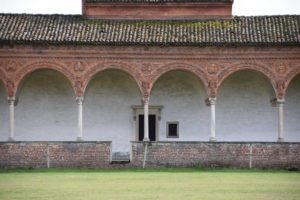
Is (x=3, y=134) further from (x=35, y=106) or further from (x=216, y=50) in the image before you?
(x=216, y=50)

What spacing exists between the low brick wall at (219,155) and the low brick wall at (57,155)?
1.28 meters

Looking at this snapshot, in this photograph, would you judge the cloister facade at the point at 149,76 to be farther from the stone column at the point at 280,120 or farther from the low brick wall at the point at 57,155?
the low brick wall at the point at 57,155

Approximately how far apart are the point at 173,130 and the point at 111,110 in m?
2.77

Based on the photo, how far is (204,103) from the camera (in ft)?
107

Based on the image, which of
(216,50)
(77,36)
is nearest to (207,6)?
(216,50)

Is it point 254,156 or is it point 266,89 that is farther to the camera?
point 266,89

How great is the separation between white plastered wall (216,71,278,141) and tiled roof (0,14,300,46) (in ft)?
7.41

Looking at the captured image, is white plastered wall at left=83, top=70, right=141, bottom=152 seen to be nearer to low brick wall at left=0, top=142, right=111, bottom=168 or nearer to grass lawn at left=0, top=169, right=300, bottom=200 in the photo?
low brick wall at left=0, top=142, right=111, bottom=168

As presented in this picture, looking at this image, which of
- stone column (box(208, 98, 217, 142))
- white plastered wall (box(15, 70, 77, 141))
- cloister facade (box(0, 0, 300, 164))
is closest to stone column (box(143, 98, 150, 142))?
cloister facade (box(0, 0, 300, 164))

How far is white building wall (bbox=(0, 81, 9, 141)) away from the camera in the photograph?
→ 105ft

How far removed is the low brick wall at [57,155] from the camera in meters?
28.2

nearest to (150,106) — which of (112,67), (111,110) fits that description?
(111,110)

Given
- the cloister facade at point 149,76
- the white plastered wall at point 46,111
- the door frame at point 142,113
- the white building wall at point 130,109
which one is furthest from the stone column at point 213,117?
the white plastered wall at point 46,111

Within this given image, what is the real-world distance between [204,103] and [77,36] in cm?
618
